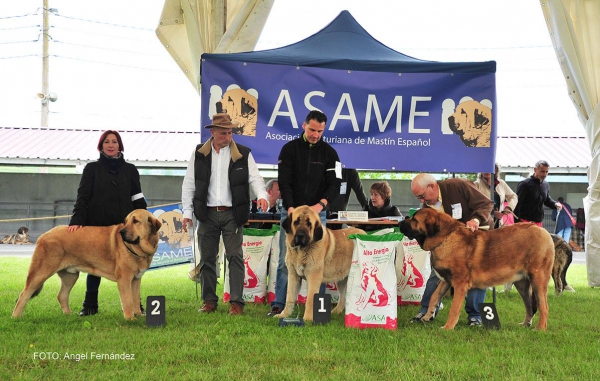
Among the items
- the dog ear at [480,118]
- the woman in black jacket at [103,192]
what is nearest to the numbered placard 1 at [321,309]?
the woman in black jacket at [103,192]

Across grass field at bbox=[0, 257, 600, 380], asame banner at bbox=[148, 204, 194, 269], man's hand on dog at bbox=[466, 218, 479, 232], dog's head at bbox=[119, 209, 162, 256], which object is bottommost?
grass field at bbox=[0, 257, 600, 380]

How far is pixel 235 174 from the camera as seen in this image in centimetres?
597

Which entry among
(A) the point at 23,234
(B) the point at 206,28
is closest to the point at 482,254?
(B) the point at 206,28

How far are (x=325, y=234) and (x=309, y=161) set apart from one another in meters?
0.78

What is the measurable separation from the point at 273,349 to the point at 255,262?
268 cm

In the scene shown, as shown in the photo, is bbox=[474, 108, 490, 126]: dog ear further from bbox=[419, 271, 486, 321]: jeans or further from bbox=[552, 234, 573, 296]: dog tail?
bbox=[552, 234, 573, 296]: dog tail

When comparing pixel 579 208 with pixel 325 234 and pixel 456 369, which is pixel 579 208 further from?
pixel 456 369

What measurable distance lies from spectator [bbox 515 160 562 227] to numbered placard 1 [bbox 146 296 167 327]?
5918mm

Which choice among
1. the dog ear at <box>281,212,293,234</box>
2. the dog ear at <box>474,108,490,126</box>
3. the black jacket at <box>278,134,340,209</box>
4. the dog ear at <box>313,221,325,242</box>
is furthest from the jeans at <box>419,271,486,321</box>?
the dog ear at <box>474,108,490,126</box>

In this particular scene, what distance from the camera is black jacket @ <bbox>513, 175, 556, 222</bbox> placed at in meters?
8.88

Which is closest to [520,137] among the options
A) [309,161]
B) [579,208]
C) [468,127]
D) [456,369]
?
[579,208]

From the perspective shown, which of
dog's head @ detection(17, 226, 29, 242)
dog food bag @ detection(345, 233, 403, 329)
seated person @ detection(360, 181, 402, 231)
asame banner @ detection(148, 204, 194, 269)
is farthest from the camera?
dog's head @ detection(17, 226, 29, 242)

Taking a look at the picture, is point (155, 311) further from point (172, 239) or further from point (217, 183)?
Result: point (172, 239)

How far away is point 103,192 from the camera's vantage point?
5961mm
